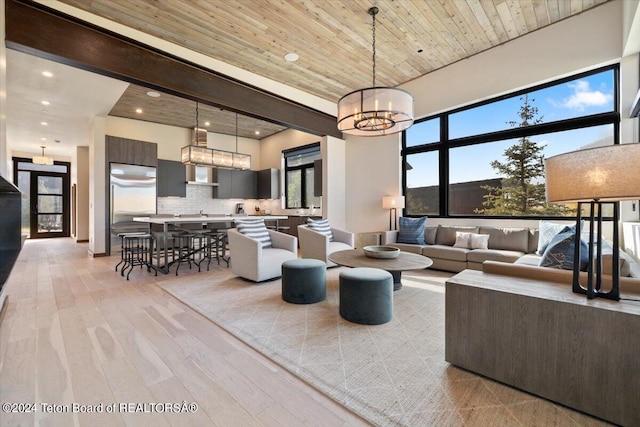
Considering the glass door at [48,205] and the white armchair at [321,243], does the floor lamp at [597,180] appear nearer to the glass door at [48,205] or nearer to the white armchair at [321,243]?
the white armchair at [321,243]

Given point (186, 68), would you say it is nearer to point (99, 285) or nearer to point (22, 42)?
point (22, 42)

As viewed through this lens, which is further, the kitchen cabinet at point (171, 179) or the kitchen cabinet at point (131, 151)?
the kitchen cabinet at point (171, 179)

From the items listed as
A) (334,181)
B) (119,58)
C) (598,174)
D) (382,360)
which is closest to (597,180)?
(598,174)

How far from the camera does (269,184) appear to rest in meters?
8.41

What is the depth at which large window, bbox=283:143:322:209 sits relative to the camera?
7863mm

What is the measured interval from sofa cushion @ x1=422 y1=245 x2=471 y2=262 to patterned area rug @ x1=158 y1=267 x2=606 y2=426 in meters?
Result: 1.14

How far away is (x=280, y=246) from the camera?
175 inches

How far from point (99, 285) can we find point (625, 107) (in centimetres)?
727

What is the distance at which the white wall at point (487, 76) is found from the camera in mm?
3656

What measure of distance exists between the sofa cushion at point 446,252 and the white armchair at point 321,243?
129 centimetres

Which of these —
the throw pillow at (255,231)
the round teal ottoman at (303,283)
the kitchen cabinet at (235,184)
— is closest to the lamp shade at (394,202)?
the throw pillow at (255,231)

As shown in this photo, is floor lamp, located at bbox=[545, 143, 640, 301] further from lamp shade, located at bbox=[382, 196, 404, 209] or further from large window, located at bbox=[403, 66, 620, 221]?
lamp shade, located at bbox=[382, 196, 404, 209]

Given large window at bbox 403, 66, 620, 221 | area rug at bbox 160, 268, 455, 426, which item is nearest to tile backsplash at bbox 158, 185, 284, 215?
large window at bbox 403, 66, 620, 221

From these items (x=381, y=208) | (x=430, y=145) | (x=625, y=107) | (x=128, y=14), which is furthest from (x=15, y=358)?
(x=625, y=107)
